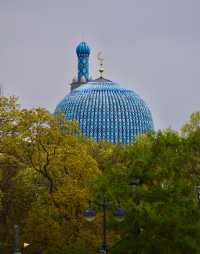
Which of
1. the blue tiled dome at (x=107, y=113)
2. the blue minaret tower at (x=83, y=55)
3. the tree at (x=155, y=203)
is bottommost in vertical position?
the tree at (x=155, y=203)

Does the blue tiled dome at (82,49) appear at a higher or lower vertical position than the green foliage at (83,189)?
higher

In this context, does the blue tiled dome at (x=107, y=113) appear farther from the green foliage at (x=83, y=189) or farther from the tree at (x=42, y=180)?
the tree at (x=42, y=180)

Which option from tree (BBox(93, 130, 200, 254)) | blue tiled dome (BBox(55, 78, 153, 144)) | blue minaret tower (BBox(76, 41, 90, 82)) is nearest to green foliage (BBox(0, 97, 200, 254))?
tree (BBox(93, 130, 200, 254))

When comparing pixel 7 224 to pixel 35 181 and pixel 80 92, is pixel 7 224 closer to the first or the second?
pixel 35 181

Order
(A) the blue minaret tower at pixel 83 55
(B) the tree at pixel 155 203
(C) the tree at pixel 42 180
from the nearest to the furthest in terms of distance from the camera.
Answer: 1. (B) the tree at pixel 155 203
2. (C) the tree at pixel 42 180
3. (A) the blue minaret tower at pixel 83 55

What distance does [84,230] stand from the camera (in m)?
55.6

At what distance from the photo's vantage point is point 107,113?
549 ft

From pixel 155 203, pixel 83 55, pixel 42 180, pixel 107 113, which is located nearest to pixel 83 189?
pixel 42 180

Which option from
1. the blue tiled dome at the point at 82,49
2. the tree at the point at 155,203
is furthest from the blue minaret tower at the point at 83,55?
the tree at the point at 155,203

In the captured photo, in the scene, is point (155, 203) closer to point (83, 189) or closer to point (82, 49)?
point (83, 189)

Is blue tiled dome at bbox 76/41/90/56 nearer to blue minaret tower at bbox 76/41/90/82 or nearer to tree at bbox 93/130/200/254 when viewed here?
blue minaret tower at bbox 76/41/90/82

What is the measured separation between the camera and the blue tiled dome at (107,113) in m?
166

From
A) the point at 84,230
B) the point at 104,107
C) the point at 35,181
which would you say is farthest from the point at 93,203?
the point at 104,107

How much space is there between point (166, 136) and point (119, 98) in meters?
113
